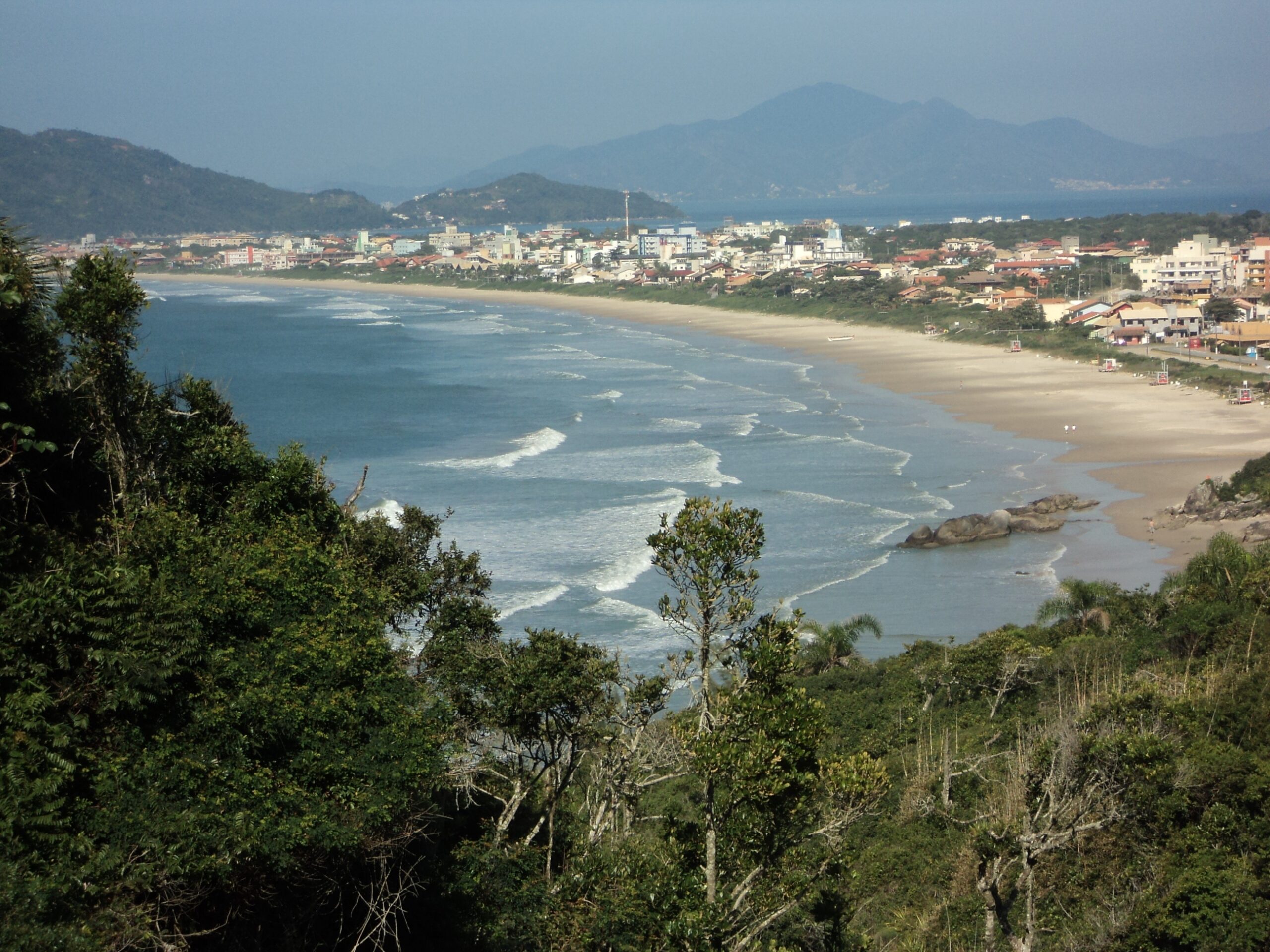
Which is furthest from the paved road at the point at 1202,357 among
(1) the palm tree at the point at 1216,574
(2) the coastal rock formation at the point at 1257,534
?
(1) the palm tree at the point at 1216,574

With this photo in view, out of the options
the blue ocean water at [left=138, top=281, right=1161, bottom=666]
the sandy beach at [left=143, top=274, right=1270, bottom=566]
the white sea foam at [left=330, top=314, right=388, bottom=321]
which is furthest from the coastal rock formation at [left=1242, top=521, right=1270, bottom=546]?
the white sea foam at [left=330, top=314, right=388, bottom=321]

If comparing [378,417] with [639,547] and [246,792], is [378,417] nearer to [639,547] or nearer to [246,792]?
[639,547]

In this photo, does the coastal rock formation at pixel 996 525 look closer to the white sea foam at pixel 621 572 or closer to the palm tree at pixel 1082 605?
the white sea foam at pixel 621 572

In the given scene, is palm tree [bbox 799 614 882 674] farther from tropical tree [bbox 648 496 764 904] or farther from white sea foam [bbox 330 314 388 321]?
white sea foam [bbox 330 314 388 321]

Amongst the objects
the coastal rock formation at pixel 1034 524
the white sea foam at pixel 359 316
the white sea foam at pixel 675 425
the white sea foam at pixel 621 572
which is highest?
the white sea foam at pixel 359 316

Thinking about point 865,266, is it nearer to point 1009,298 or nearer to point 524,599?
point 1009,298
